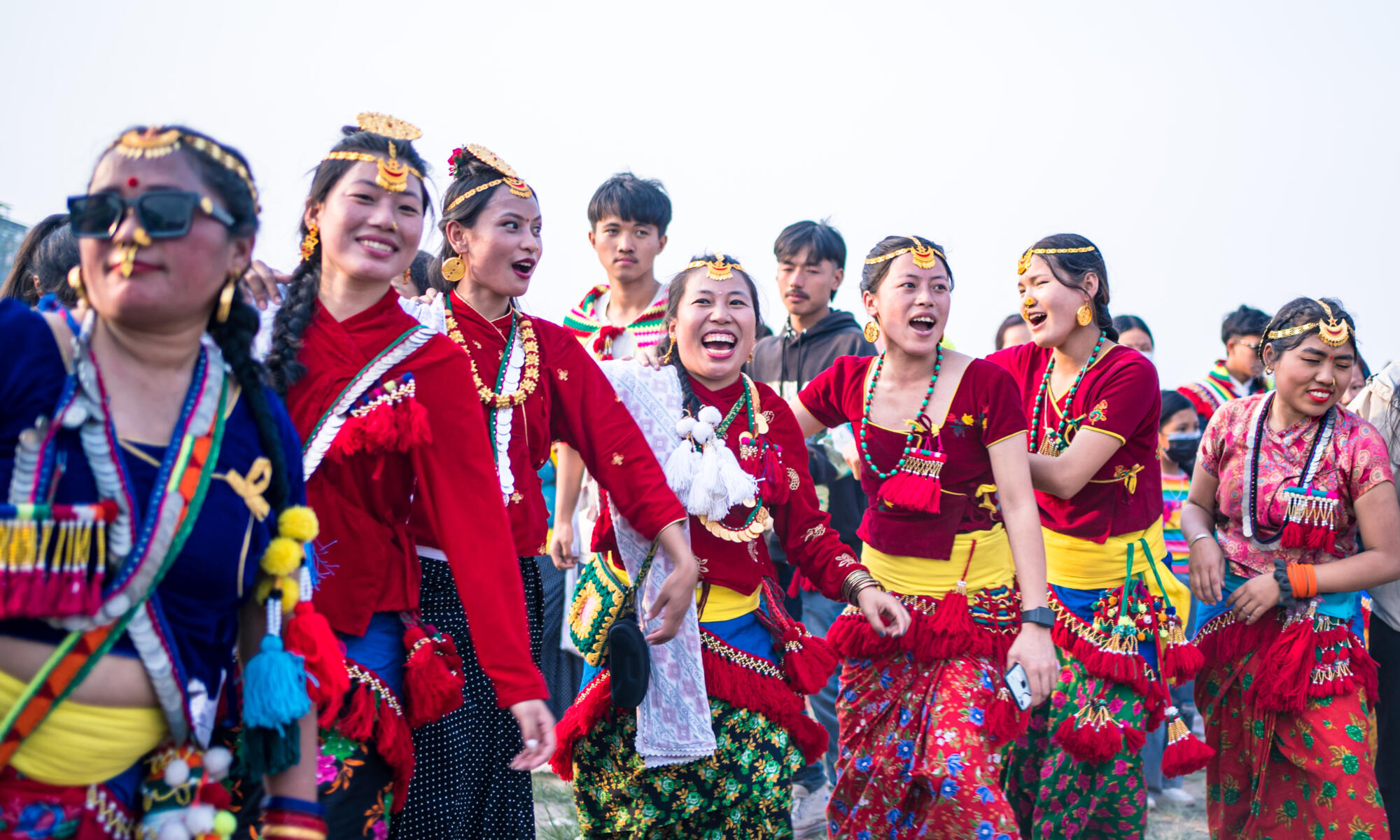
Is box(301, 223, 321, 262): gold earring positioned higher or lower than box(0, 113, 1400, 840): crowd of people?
higher

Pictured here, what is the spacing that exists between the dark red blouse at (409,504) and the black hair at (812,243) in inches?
126

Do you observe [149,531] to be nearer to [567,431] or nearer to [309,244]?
[309,244]

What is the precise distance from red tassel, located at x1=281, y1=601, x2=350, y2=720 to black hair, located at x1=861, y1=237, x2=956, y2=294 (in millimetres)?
2440

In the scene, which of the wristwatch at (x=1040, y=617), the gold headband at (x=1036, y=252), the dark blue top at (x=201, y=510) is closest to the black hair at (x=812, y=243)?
the gold headband at (x=1036, y=252)

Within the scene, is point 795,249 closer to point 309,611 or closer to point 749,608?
point 749,608

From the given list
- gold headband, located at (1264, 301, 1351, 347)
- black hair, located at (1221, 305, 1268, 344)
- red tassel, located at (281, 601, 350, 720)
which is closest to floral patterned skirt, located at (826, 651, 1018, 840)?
gold headband, located at (1264, 301, 1351, 347)

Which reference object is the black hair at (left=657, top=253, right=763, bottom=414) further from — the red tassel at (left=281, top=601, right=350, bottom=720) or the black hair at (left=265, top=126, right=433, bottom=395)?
the red tassel at (left=281, top=601, right=350, bottom=720)

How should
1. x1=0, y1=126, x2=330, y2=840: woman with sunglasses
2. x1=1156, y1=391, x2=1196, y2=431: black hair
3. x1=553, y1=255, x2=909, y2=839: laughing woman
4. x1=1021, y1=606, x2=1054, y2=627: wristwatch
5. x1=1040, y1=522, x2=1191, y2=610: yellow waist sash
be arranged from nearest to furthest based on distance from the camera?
1. x1=0, y1=126, x2=330, y2=840: woman with sunglasses
2. x1=553, y1=255, x2=909, y2=839: laughing woman
3. x1=1021, y1=606, x2=1054, y2=627: wristwatch
4. x1=1040, y1=522, x2=1191, y2=610: yellow waist sash
5. x1=1156, y1=391, x2=1196, y2=431: black hair

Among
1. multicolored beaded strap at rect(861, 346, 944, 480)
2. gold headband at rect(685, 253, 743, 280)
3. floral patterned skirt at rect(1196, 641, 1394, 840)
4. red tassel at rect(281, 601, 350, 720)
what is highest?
gold headband at rect(685, 253, 743, 280)

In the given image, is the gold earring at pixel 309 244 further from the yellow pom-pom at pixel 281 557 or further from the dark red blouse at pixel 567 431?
the yellow pom-pom at pixel 281 557

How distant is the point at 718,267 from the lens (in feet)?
11.9

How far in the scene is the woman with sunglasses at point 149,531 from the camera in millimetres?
1599

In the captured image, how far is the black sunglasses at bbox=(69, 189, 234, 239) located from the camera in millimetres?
1637

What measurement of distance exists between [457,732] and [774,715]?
1.05 metres
